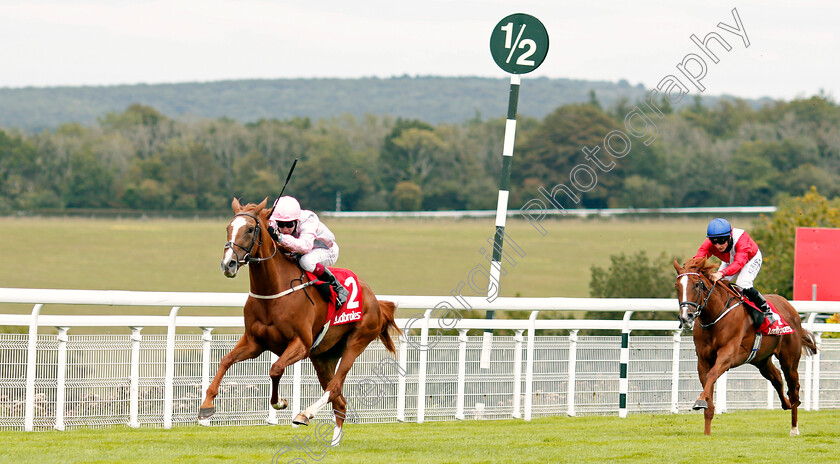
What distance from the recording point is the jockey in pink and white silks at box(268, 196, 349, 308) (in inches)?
247

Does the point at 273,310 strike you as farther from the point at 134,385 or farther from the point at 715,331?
the point at 715,331

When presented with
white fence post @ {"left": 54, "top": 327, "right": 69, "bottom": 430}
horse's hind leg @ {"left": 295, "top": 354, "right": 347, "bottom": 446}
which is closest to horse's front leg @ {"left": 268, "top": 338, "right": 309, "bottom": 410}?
horse's hind leg @ {"left": 295, "top": 354, "right": 347, "bottom": 446}

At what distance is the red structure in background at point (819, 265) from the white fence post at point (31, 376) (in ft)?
26.5

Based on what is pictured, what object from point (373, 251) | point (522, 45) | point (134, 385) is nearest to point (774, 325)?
point (522, 45)

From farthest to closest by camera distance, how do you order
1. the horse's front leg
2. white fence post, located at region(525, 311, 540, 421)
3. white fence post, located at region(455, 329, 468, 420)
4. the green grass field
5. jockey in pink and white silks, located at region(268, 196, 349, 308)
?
white fence post, located at region(525, 311, 540, 421) → white fence post, located at region(455, 329, 468, 420) → jockey in pink and white silks, located at region(268, 196, 349, 308) → the horse's front leg → the green grass field

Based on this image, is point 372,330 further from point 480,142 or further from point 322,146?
point 480,142

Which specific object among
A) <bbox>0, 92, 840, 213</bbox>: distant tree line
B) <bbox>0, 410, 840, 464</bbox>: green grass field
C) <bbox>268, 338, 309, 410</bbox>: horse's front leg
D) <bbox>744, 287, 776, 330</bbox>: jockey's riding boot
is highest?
<bbox>0, 92, 840, 213</bbox>: distant tree line

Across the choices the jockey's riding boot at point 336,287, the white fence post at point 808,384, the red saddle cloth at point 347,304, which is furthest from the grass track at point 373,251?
the jockey's riding boot at point 336,287

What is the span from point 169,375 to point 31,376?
91cm

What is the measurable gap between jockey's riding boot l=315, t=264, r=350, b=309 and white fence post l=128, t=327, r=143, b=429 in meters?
1.52

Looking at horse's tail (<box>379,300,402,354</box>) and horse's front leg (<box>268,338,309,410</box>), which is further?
horse's tail (<box>379,300,402,354</box>)

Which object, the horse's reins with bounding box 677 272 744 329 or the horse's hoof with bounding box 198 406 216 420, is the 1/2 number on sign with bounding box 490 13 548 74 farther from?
the horse's hoof with bounding box 198 406 216 420

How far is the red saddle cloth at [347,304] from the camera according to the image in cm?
654

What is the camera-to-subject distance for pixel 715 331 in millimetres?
7605
